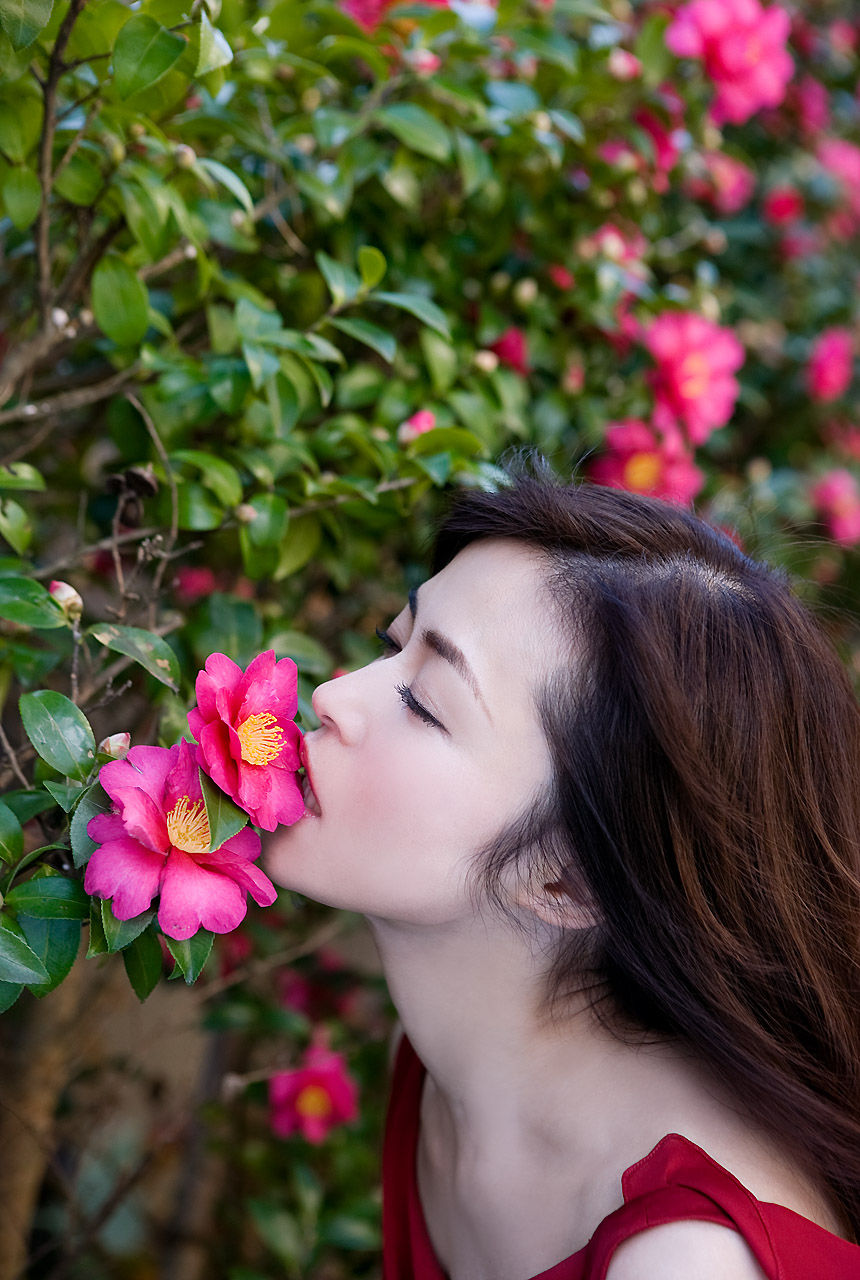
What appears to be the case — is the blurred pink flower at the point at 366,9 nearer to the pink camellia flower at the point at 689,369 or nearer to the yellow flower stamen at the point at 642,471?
the pink camellia flower at the point at 689,369

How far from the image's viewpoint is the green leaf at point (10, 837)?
0.67 meters

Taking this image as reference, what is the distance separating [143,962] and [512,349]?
33.0 inches

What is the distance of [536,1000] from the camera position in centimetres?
90

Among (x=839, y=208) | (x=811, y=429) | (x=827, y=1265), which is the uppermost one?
(x=839, y=208)

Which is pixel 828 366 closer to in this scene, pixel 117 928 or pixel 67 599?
pixel 67 599

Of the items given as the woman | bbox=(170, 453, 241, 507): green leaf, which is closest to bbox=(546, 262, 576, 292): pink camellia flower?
the woman

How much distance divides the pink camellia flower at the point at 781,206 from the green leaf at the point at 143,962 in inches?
72.6

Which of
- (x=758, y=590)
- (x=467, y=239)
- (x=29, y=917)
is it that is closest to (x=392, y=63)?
(x=467, y=239)

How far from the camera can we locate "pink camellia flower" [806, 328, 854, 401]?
1.93 metres

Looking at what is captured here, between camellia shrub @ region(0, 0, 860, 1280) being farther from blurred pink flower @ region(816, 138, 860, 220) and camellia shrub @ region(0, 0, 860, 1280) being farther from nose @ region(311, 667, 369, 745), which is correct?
blurred pink flower @ region(816, 138, 860, 220)

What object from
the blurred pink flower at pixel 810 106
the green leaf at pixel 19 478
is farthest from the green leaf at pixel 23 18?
the blurred pink flower at pixel 810 106

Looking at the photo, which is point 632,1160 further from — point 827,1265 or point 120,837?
point 120,837

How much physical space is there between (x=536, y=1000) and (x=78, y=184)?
2.51 feet

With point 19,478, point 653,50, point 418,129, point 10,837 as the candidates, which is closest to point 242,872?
point 10,837
